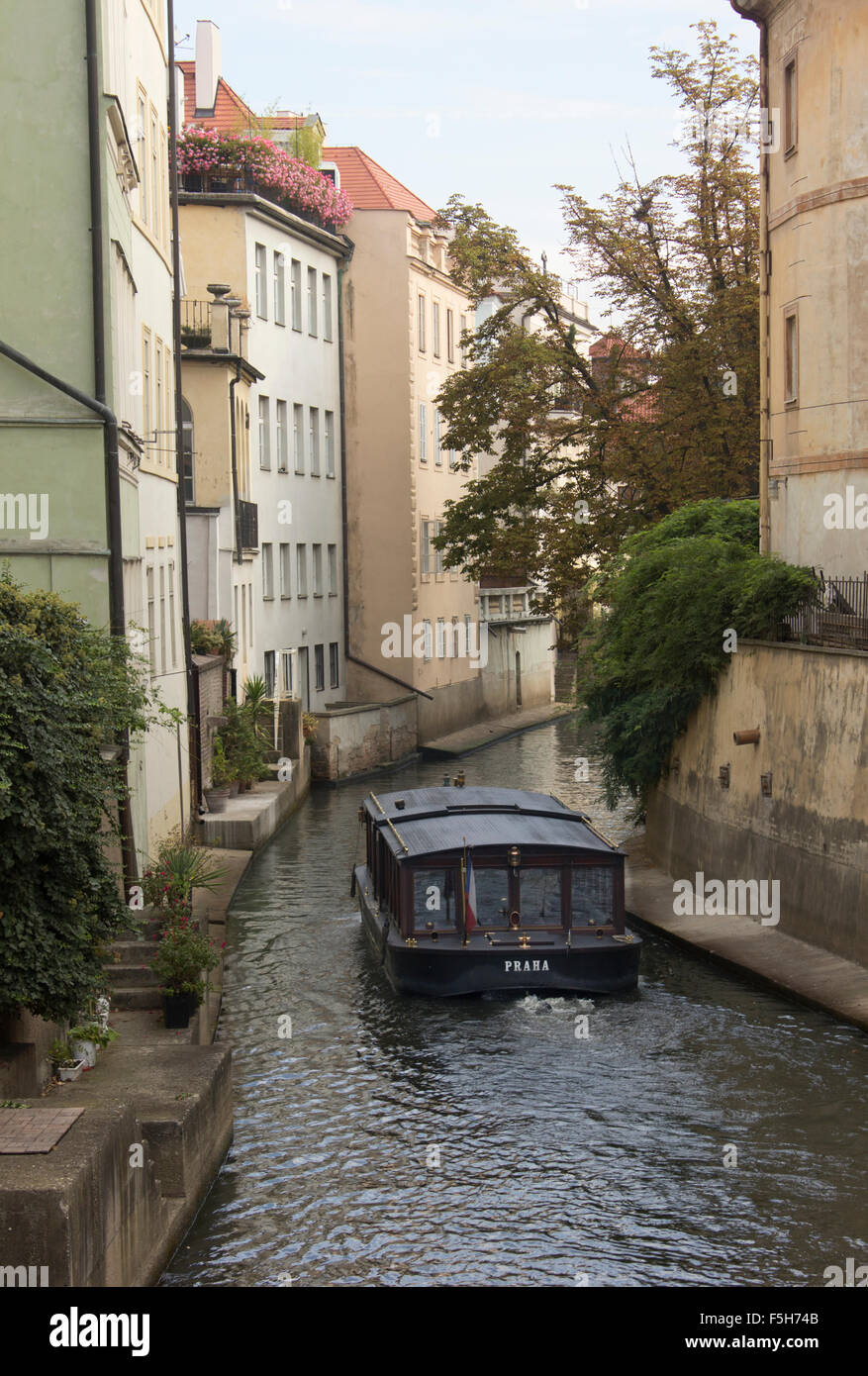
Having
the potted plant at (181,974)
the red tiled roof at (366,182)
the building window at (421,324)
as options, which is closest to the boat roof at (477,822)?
the potted plant at (181,974)

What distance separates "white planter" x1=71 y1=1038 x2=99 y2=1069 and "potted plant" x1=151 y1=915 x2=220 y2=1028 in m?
1.75

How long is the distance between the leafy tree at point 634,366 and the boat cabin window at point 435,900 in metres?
15.6

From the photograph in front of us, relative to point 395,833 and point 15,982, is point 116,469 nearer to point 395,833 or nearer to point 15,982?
point 395,833

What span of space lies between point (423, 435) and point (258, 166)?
37.4 ft

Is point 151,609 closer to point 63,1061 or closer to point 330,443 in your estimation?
point 63,1061

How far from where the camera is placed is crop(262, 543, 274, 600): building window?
44869 mm

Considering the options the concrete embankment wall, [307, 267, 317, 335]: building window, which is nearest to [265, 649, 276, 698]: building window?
[307, 267, 317, 335]: building window

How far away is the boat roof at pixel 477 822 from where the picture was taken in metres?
20.7

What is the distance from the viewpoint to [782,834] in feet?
71.7

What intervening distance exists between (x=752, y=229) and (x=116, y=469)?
1935 centimetres

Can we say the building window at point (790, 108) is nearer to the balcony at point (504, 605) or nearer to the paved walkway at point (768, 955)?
the paved walkway at point (768, 955)

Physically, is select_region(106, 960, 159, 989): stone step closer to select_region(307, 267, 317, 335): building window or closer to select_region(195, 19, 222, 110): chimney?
select_region(195, 19, 222, 110): chimney

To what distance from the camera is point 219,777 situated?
33.6m

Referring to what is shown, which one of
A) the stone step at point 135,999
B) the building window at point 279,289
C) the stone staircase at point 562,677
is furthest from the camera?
the stone staircase at point 562,677
